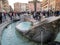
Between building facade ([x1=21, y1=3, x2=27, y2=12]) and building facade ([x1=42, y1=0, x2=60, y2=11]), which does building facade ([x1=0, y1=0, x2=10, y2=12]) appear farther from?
building facade ([x1=42, y1=0, x2=60, y2=11])

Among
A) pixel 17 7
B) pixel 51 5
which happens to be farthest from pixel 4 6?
pixel 51 5

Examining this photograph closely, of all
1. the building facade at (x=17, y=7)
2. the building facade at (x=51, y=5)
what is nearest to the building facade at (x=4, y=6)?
the building facade at (x=17, y=7)

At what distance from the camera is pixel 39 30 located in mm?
713

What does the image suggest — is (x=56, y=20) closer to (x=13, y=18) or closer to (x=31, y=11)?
(x=31, y=11)

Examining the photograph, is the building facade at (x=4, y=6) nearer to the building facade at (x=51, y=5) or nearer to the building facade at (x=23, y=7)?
the building facade at (x=23, y=7)

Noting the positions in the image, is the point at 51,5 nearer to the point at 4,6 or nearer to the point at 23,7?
the point at 23,7

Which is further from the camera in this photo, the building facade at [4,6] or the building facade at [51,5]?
the building facade at [4,6]

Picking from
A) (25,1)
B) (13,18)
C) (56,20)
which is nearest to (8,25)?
(13,18)

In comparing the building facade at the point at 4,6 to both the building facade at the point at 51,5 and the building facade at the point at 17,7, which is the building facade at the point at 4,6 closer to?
the building facade at the point at 17,7

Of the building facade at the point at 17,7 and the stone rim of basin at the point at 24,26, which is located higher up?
the building facade at the point at 17,7

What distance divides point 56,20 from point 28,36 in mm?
168

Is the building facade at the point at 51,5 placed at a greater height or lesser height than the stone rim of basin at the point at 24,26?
greater

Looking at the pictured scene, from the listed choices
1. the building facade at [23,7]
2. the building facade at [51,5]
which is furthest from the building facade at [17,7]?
the building facade at [51,5]

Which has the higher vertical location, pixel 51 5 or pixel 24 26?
pixel 51 5
